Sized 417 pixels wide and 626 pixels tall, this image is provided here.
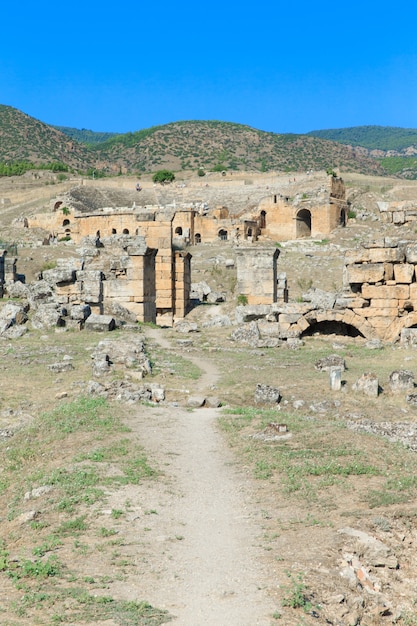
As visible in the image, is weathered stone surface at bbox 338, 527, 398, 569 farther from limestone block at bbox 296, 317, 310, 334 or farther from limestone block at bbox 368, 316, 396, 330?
limestone block at bbox 368, 316, 396, 330

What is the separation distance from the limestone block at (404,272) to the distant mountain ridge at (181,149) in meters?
73.8

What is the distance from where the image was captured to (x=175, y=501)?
6910 mm

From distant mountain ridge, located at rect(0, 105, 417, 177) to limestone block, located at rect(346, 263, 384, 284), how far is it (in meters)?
73.5

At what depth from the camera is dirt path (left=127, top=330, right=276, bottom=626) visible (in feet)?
15.9

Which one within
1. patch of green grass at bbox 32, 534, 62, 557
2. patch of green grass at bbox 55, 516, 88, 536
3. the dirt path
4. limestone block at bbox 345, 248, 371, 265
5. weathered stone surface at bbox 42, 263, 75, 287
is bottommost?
patch of green grass at bbox 32, 534, 62, 557

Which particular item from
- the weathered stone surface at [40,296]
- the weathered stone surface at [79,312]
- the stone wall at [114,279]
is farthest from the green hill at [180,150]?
the weathered stone surface at [79,312]

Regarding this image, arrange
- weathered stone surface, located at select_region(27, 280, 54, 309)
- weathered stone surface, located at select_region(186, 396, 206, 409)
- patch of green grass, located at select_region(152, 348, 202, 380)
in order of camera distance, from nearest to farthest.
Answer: weathered stone surface, located at select_region(186, 396, 206, 409)
patch of green grass, located at select_region(152, 348, 202, 380)
weathered stone surface, located at select_region(27, 280, 54, 309)

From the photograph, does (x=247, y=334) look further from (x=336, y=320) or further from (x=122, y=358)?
(x=122, y=358)

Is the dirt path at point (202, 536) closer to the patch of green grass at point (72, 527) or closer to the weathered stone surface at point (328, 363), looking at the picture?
the patch of green grass at point (72, 527)

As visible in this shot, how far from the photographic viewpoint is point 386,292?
18.0 metres

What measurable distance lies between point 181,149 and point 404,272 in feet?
286

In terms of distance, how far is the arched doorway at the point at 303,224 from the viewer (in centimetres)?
4993

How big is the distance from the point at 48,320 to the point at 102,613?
13.8 metres

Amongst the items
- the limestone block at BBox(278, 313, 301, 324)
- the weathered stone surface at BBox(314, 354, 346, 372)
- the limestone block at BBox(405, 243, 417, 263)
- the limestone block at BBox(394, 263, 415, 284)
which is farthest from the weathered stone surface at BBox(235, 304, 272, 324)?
the weathered stone surface at BBox(314, 354, 346, 372)
